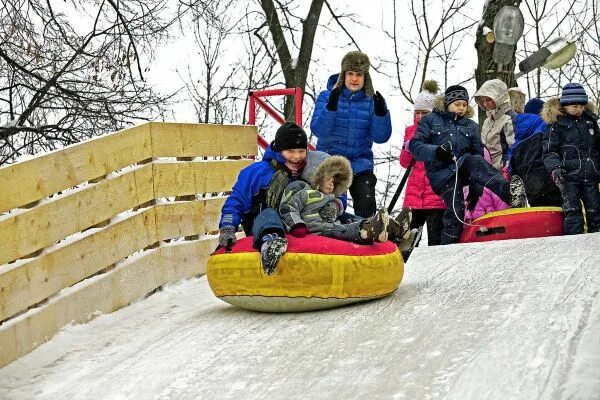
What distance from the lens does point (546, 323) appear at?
4.01 meters

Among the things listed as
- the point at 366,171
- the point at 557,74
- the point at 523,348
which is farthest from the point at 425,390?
the point at 557,74

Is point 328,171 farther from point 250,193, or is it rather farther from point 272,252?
point 272,252

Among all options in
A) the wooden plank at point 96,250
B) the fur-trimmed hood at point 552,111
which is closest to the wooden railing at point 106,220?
the wooden plank at point 96,250

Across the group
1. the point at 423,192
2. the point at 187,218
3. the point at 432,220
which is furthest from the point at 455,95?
the point at 187,218

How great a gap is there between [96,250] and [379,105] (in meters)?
2.52

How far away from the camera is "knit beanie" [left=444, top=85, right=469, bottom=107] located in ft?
23.7

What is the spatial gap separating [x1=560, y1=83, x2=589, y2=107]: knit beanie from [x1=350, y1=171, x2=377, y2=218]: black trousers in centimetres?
175

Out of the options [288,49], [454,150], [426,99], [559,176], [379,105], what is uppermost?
[288,49]

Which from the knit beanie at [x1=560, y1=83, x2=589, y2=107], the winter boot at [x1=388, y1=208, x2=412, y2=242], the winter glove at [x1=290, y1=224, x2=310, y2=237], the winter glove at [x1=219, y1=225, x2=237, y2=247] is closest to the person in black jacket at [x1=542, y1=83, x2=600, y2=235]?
the knit beanie at [x1=560, y1=83, x2=589, y2=107]

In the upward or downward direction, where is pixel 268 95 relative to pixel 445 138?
upward

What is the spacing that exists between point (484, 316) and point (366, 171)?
274 cm

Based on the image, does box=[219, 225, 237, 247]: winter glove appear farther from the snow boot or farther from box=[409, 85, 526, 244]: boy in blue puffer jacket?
box=[409, 85, 526, 244]: boy in blue puffer jacket

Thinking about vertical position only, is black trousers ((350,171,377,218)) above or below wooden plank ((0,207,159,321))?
above

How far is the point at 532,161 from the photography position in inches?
305
